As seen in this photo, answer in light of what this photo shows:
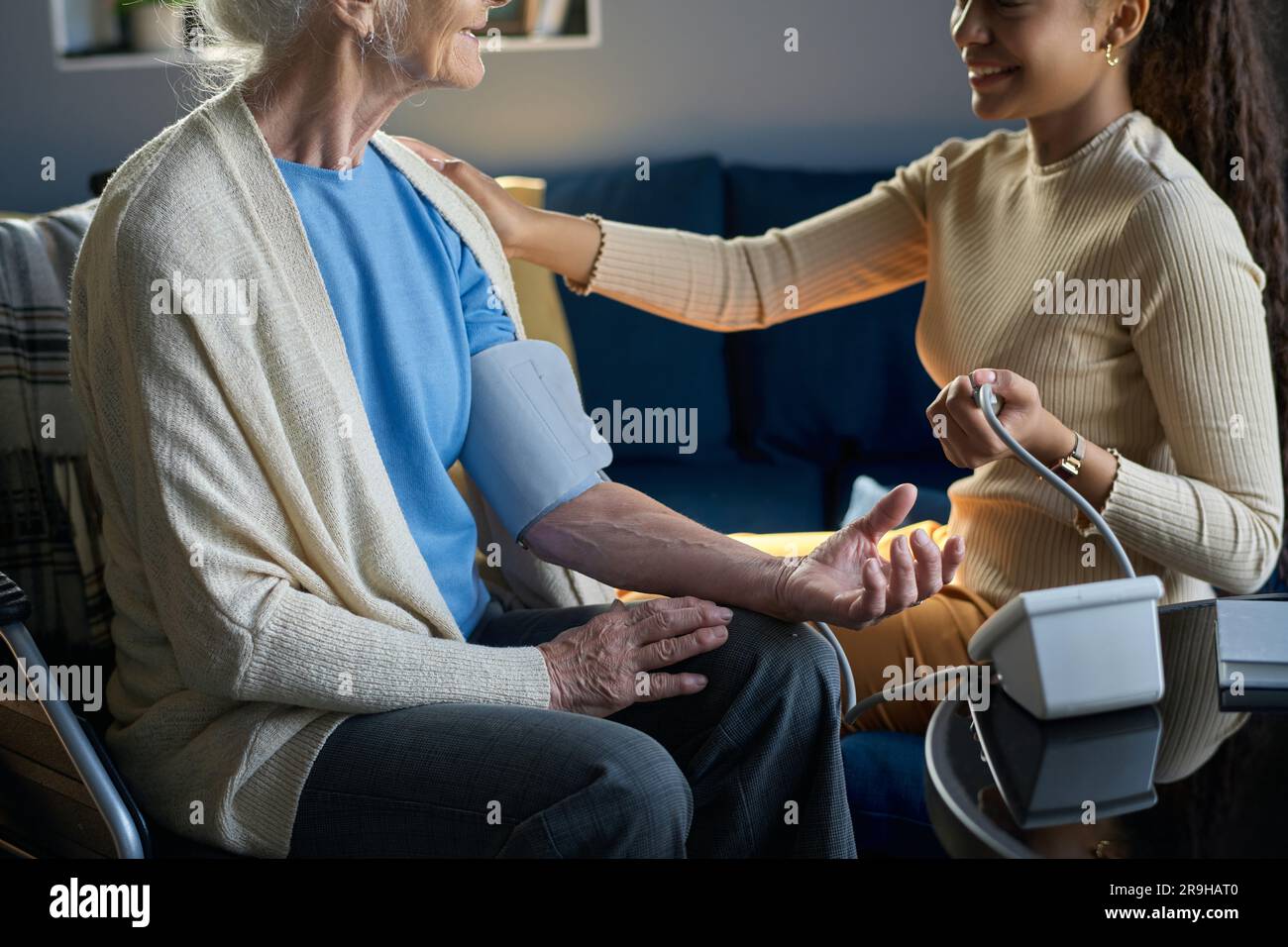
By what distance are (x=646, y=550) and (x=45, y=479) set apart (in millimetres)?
555

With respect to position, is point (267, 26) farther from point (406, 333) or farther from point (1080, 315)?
point (1080, 315)

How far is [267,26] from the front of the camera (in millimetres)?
1032

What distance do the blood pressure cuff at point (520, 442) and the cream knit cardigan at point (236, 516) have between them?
0.15m

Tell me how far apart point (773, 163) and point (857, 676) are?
54.4 inches

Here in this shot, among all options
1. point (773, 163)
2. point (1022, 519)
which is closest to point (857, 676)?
point (1022, 519)

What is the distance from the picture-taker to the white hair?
1026mm

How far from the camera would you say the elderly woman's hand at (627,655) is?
3.37ft

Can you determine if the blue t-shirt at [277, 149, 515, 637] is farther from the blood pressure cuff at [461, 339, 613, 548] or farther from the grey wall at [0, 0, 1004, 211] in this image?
the grey wall at [0, 0, 1004, 211]

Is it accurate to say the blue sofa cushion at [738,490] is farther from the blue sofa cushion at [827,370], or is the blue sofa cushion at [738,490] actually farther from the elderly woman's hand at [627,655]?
the elderly woman's hand at [627,655]

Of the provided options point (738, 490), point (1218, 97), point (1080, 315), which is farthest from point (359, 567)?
point (738, 490)

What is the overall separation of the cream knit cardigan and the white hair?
59 millimetres

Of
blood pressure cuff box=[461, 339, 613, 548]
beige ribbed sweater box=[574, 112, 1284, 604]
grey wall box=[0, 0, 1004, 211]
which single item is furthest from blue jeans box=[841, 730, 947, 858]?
grey wall box=[0, 0, 1004, 211]

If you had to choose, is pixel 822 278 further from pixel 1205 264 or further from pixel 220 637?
pixel 220 637

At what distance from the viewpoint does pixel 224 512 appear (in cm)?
92
